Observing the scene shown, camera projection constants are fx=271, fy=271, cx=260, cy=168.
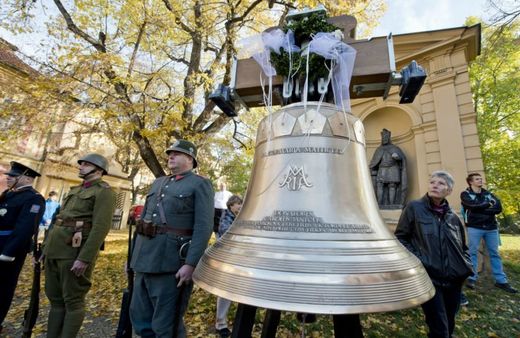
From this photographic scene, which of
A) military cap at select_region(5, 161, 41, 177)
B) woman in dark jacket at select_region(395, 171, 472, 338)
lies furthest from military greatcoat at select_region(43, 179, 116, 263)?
woman in dark jacket at select_region(395, 171, 472, 338)

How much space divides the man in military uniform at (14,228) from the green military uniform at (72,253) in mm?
626

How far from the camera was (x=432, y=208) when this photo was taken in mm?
2389

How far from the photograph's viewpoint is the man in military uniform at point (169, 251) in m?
2.06

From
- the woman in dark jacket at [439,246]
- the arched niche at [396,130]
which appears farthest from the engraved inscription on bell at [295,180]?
the arched niche at [396,130]

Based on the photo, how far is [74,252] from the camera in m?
2.60

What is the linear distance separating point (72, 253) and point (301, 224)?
2.52 meters

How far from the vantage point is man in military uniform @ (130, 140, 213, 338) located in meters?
2.06

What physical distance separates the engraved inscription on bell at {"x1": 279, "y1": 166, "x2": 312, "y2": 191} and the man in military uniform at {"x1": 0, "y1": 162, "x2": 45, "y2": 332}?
3370 mm

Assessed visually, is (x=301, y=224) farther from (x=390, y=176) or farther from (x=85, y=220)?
(x=390, y=176)

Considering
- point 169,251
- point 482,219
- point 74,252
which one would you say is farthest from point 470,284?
point 74,252

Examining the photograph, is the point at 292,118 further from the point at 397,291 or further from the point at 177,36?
the point at 177,36

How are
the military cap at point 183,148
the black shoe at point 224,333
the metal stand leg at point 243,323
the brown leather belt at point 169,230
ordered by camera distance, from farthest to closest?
the black shoe at point 224,333 → the military cap at point 183,148 → the brown leather belt at point 169,230 → the metal stand leg at point 243,323

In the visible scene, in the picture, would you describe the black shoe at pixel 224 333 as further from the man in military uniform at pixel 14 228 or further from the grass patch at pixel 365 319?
the man in military uniform at pixel 14 228

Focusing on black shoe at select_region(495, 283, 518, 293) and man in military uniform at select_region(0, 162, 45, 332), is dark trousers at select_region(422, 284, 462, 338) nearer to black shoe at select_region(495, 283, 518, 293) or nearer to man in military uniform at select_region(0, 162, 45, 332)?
black shoe at select_region(495, 283, 518, 293)
